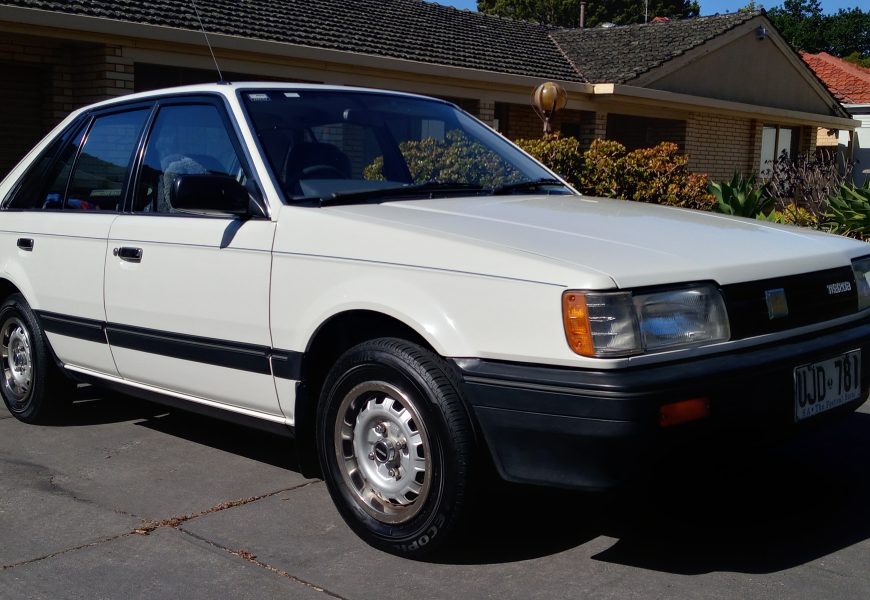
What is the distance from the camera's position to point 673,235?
355 centimetres

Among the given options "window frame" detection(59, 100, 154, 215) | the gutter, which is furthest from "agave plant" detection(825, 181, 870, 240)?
the gutter

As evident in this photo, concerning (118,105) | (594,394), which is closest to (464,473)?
(594,394)

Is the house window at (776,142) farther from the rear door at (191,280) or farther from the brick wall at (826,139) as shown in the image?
the rear door at (191,280)

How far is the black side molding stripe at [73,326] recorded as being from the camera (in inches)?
184

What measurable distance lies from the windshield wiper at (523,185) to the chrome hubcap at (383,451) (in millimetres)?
1222

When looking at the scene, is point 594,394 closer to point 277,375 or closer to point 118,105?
point 277,375

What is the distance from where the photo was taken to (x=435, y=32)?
60.2ft

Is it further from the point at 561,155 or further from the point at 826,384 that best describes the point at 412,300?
the point at 561,155

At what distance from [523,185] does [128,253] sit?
180 centimetres

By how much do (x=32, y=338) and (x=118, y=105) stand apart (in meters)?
1.30

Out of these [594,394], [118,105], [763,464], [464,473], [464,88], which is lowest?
[763,464]

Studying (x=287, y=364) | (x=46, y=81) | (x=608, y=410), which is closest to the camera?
(x=608, y=410)

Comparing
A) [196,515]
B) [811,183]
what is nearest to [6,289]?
[196,515]

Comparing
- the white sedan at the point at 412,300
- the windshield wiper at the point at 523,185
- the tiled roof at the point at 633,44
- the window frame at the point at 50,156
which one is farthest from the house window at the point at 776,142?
the white sedan at the point at 412,300
